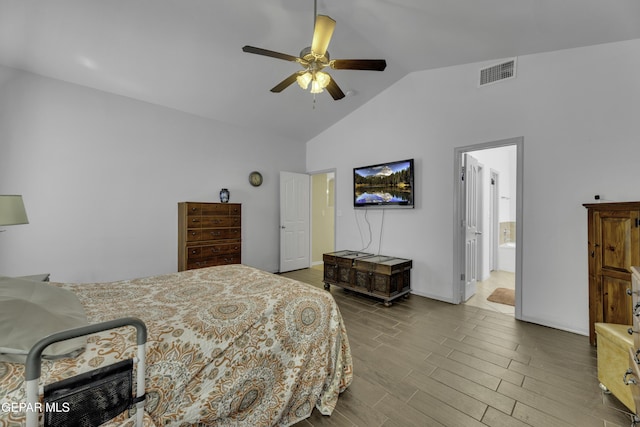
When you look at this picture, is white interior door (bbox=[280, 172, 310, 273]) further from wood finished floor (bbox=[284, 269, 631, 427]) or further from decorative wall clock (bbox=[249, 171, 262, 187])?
wood finished floor (bbox=[284, 269, 631, 427])

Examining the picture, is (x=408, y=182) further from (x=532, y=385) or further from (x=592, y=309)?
(x=532, y=385)

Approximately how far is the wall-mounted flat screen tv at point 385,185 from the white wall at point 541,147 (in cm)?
15

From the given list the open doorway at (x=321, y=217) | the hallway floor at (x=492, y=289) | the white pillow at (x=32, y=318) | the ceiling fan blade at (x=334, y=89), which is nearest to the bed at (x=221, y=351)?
the white pillow at (x=32, y=318)

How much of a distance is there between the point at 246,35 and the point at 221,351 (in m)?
3.01

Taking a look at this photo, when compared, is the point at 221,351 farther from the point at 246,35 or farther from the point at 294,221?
the point at 294,221

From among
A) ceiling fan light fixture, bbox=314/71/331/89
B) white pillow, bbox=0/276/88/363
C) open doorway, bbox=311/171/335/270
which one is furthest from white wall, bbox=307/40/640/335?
white pillow, bbox=0/276/88/363

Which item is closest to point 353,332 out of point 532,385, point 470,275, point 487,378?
point 487,378

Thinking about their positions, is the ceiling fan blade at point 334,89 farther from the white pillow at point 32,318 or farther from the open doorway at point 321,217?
the open doorway at point 321,217

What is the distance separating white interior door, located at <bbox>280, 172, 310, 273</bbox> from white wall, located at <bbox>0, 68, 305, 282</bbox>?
1.03 metres

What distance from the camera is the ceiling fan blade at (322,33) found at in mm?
1852

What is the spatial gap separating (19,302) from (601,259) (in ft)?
12.8

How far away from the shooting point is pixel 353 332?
9.00ft

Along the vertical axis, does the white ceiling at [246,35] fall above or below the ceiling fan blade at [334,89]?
above

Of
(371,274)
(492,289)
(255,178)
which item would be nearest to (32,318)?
(371,274)
